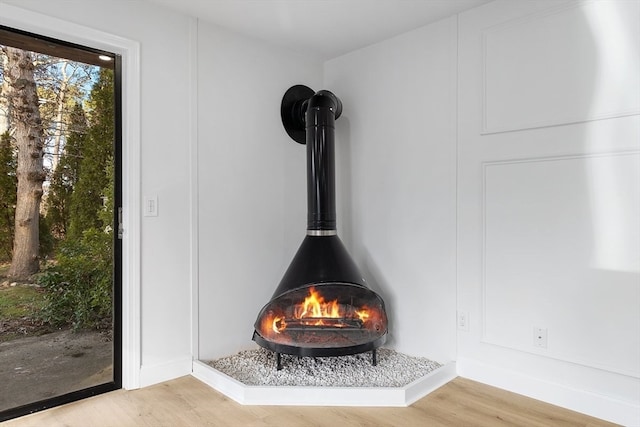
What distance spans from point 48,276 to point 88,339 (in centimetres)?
42

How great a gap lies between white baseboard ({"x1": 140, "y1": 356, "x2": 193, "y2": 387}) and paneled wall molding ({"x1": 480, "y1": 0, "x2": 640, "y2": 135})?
2275 millimetres

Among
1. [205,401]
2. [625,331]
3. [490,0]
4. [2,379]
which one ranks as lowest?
[205,401]

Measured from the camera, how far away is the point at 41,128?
2199mm

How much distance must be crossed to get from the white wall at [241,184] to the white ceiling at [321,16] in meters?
0.17

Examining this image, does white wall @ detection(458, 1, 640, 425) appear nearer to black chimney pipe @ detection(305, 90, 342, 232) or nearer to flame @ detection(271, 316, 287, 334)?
black chimney pipe @ detection(305, 90, 342, 232)

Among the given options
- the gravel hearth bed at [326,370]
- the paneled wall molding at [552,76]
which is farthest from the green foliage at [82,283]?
the paneled wall molding at [552,76]

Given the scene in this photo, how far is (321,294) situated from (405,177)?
0.97 m

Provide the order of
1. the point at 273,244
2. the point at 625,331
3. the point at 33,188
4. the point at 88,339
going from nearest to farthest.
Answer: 1. the point at 625,331
2. the point at 33,188
3. the point at 88,339
4. the point at 273,244

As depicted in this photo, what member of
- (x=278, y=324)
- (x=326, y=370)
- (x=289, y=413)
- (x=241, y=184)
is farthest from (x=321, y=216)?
(x=289, y=413)

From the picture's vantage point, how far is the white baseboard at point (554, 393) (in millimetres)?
2012

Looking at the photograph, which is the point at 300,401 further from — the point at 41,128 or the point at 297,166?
the point at 41,128

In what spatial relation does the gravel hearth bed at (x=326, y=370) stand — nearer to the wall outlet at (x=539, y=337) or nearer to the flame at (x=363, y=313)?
the flame at (x=363, y=313)

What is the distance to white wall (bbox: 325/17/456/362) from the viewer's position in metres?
2.68

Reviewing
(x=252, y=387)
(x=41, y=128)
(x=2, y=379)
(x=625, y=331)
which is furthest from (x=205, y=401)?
(x=625, y=331)
